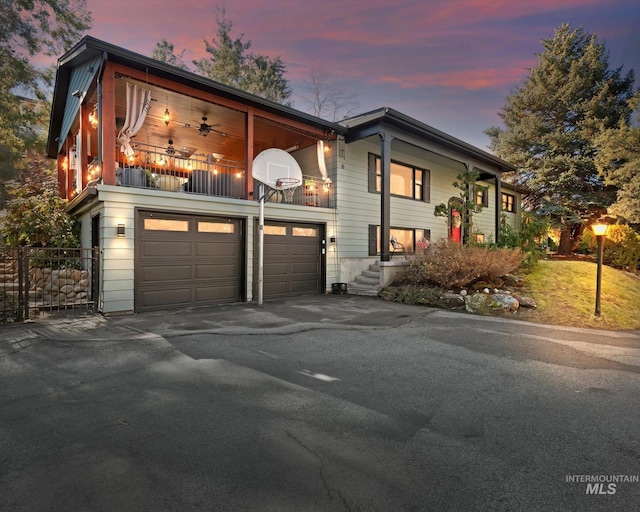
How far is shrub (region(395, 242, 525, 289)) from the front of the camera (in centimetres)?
899

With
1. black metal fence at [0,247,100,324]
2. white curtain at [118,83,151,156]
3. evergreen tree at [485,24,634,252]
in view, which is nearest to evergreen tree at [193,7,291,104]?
evergreen tree at [485,24,634,252]

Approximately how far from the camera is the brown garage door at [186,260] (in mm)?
7281

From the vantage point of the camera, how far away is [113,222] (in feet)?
22.3

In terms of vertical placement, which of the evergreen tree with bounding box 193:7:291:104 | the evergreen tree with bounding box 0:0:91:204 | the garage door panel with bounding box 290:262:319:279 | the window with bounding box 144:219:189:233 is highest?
the evergreen tree with bounding box 193:7:291:104

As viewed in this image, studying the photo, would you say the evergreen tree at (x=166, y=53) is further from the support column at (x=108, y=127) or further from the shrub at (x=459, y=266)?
the shrub at (x=459, y=266)

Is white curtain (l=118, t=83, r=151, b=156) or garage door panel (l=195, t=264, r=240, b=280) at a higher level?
white curtain (l=118, t=83, r=151, b=156)

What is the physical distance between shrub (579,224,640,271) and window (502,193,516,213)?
222 inches

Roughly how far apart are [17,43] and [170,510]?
2438 centimetres

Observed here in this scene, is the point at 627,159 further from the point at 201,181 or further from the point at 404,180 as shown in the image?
→ the point at 201,181

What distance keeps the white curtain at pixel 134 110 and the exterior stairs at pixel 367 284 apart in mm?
7356

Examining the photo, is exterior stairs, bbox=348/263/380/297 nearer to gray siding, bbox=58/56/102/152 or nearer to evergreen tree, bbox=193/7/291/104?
gray siding, bbox=58/56/102/152

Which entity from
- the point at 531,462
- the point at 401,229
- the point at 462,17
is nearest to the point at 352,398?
the point at 531,462

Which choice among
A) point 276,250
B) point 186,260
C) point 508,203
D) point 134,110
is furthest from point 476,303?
point 508,203

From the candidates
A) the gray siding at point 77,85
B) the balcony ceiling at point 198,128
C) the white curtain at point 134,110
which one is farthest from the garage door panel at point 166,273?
the gray siding at point 77,85
